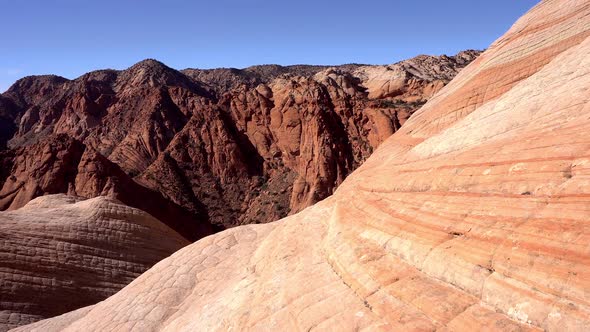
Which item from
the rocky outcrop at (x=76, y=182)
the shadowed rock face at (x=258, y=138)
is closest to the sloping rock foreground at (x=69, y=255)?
the rocky outcrop at (x=76, y=182)

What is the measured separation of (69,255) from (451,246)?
2122cm

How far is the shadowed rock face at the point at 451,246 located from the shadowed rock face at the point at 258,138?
43985 millimetres

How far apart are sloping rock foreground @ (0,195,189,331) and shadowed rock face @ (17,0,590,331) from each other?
28.1ft

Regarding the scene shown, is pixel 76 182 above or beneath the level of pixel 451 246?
above

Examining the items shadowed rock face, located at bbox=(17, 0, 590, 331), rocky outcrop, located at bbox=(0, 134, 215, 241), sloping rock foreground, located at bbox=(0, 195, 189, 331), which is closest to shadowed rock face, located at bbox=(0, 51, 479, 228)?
rocky outcrop, located at bbox=(0, 134, 215, 241)

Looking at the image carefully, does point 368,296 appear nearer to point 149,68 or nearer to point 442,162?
point 442,162

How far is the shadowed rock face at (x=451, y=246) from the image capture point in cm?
500

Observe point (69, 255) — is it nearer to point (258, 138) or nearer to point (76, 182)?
point (76, 182)

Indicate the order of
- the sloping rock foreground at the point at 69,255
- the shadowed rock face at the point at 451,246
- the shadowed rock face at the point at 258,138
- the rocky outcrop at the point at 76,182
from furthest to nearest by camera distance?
the shadowed rock face at the point at 258,138 → the rocky outcrop at the point at 76,182 → the sloping rock foreground at the point at 69,255 → the shadowed rock face at the point at 451,246

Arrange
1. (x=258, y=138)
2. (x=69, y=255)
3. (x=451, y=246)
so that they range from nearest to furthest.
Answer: (x=451, y=246) → (x=69, y=255) → (x=258, y=138)

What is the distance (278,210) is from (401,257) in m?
49.8

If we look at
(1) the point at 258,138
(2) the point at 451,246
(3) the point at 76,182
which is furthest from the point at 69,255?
(1) the point at 258,138

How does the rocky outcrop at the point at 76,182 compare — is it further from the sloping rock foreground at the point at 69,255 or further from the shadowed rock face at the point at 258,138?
the sloping rock foreground at the point at 69,255

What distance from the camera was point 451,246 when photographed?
6277 millimetres
